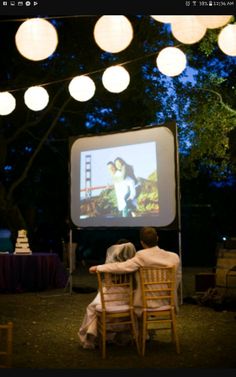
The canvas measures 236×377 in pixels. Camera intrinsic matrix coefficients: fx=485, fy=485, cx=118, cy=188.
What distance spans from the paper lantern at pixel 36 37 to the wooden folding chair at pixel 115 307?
7.79 ft

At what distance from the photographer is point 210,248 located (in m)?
14.0

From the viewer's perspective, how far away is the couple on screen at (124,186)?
6.99 meters

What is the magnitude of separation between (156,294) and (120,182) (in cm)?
292

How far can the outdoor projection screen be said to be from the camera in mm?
6898

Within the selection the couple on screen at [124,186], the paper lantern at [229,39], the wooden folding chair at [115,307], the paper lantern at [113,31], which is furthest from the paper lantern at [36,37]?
the couple on screen at [124,186]

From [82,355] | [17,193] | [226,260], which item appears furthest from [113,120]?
[82,355]

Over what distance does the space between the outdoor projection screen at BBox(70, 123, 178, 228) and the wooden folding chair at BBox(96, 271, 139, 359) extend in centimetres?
246

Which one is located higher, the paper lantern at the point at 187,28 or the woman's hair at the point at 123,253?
the paper lantern at the point at 187,28

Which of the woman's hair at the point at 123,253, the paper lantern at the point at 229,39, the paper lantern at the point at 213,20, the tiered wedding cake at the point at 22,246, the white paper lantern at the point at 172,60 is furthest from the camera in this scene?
the tiered wedding cake at the point at 22,246

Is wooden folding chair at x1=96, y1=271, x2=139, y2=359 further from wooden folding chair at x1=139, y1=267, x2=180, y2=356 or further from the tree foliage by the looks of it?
the tree foliage

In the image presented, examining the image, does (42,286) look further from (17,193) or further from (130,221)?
(17,193)

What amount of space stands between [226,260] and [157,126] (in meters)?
2.27

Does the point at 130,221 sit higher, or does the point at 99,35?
the point at 99,35

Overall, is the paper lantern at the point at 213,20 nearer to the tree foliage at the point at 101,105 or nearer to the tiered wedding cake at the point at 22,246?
the tree foliage at the point at 101,105
